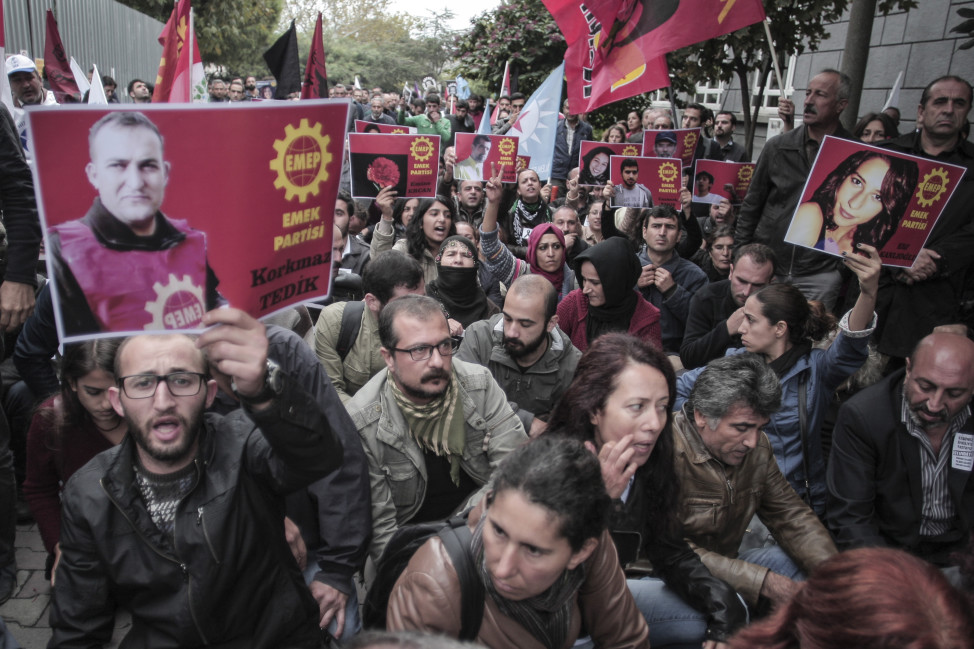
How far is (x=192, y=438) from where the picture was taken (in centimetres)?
224

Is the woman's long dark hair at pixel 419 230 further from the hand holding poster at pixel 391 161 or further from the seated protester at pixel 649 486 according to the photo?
the seated protester at pixel 649 486

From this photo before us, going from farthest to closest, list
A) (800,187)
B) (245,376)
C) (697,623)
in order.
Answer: (800,187) < (697,623) < (245,376)

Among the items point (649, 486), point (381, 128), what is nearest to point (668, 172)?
point (381, 128)

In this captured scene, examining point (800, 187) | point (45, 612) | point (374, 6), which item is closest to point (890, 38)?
point (800, 187)

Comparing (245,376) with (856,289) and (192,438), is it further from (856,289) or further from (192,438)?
(856,289)

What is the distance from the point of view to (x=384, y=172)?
6.38 m

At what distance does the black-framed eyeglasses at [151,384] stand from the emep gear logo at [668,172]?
5305mm

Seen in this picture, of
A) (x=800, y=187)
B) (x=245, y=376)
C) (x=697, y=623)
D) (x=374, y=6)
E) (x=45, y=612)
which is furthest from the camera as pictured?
(x=374, y=6)

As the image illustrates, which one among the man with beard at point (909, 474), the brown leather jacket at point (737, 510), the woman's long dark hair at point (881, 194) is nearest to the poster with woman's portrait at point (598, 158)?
the woman's long dark hair at point (881, 194)

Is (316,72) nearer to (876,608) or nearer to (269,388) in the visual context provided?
(269,388)

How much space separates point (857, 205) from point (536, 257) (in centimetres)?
228

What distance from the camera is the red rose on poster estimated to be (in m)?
6.37

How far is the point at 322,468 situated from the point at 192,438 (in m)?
0.45

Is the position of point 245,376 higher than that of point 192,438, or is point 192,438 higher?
point 245,376
